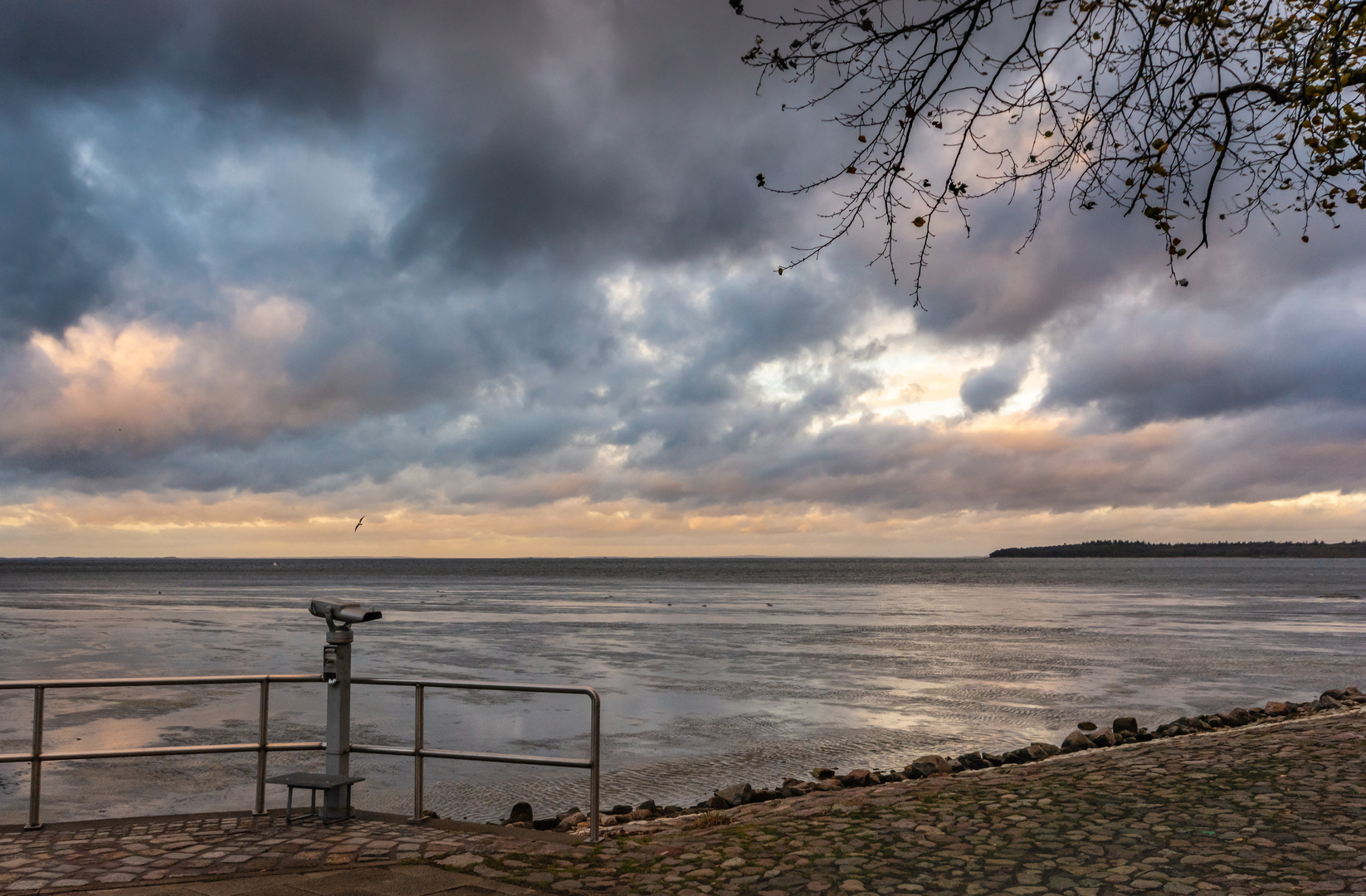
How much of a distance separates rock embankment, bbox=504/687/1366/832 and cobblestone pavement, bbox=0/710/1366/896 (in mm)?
2424

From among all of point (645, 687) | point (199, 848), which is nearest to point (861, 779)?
point (199, 848)

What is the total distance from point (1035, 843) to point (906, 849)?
0.85 meters

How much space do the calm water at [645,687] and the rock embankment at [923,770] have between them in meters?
1.04

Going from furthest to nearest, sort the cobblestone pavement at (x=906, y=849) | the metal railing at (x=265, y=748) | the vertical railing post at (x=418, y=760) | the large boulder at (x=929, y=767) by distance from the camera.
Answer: the large boulder at (x=929, y=767)
the vertical railing post at (x=418, y=760)
the metal railing at (x=265, y=748)
the cobblestone pavement at (x=906, y=849)

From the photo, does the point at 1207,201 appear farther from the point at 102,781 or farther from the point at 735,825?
the point at 102,781

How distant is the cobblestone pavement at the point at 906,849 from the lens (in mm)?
5223

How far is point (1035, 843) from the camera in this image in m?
6.15

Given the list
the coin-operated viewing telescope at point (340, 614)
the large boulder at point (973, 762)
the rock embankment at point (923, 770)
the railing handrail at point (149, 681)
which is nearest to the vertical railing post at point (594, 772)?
the coin-operated viewing telescope at point (340, 614)

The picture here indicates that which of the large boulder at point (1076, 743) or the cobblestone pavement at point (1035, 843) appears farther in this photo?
the large boulder at point (1076, 743)

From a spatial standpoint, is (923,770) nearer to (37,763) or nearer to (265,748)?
(265,748)

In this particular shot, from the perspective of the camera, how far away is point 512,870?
211 inches

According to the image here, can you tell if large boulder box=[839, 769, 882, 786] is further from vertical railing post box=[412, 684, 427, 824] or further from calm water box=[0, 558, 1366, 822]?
vertical railing post box=[412, 684, 427, 824]

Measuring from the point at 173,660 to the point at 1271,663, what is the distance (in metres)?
31.1

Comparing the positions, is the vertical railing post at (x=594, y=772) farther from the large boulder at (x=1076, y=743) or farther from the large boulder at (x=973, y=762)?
the large boulder at (x=1076, y=743)
